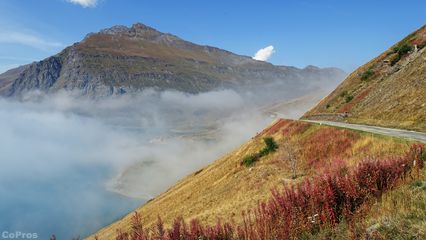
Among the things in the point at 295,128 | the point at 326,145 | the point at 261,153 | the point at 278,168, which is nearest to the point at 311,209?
the point at 326,145

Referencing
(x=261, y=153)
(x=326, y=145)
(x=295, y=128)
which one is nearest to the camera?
(x=326, y=145)

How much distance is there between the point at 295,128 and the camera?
51.5 metres

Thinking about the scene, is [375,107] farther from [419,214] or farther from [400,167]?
[419,214]

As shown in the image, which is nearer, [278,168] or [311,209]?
[311,209]

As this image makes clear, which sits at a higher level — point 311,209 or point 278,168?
point 278,168

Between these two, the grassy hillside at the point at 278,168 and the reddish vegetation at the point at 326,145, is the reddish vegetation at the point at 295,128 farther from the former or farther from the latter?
the reddish vegetation at the point at 326,145

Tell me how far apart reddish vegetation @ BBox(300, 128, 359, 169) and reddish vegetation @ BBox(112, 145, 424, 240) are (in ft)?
59.8

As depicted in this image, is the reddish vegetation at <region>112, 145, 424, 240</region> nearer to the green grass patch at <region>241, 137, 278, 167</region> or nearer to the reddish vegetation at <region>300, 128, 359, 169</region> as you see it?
the reddish vegetation at <region>300, 128, 359, 169</region>

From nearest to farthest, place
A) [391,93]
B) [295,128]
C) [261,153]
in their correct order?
[261,153], [295,128], [391,93]

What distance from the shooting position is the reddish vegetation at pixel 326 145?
109ft

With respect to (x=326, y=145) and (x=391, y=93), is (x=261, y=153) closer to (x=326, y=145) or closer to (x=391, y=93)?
(x=326, y=145)

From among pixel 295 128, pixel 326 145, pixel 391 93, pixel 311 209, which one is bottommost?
pixel 311 209

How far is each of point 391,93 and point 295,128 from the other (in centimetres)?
1353

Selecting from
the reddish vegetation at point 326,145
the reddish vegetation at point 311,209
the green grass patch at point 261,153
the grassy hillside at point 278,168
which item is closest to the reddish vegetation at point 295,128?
the grassy hillside at point 278,168
